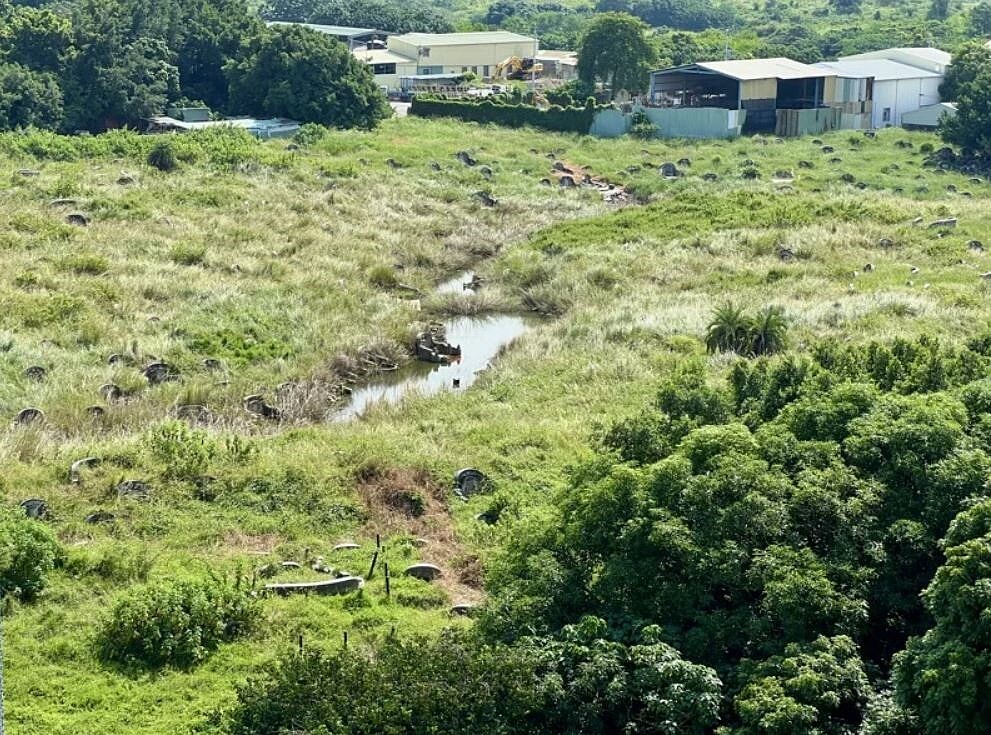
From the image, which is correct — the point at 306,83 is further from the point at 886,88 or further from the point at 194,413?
the point at 194,413

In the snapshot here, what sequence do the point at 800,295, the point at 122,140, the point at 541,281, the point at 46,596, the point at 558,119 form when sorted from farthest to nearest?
the point at 558,119 → the point at 122,140 → the point at 541,281 → the point at 800,295 → the point at 46,596

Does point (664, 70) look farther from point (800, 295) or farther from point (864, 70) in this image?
point (800, 295)

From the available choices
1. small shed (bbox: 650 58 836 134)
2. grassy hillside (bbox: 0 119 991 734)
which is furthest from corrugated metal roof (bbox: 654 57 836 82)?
grassy hillside (bbox: 0 119 991 734)

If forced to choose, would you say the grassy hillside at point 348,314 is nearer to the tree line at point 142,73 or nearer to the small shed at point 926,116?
the small shed at point 926,116

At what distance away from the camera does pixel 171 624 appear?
1552 cm

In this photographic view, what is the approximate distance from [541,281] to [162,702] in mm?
22506

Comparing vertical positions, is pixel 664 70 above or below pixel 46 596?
above

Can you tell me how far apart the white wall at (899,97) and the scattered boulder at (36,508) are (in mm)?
48312

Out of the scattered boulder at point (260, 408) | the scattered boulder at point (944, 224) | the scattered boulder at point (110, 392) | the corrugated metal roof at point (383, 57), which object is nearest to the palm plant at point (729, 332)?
the scattered boulder at point (260, 408)

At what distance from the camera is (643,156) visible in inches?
→ 2067

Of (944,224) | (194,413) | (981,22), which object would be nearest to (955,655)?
(194,413)

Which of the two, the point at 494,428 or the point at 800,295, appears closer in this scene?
the point at 494,428

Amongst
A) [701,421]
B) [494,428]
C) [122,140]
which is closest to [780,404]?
[701,421]

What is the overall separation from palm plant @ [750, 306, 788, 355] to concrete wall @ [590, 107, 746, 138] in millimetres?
29522
